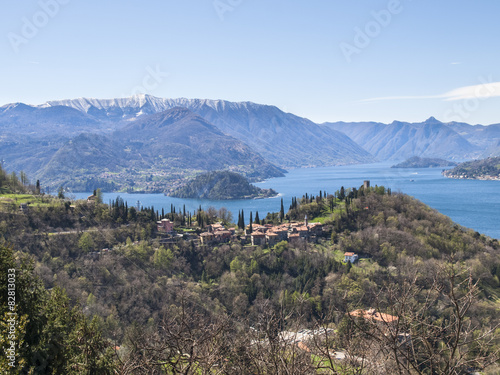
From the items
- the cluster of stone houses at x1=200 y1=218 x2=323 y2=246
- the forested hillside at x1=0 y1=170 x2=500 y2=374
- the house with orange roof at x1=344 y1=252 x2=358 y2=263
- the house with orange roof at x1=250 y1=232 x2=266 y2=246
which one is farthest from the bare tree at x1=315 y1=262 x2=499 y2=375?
the cluster of stone houses at x1=200 y1=218 x2=323 y2=246

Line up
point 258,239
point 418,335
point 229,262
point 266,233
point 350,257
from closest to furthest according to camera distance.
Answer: point 418,335, point 229,262, point 350,257, point 258,239, point 266,233

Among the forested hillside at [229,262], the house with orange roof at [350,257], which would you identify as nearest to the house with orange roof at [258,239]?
the forested hillside at [229,262]

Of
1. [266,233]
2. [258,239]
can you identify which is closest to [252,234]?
[258,239]

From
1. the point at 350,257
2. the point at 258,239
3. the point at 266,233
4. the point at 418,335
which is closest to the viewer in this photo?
the point at 418,335

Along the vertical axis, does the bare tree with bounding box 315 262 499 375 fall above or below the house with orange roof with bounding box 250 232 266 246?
above

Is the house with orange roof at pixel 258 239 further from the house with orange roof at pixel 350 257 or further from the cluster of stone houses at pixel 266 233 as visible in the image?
the house with orange roof at pixel 350 257

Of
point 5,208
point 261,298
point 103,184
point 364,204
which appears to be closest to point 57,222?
point 5,208

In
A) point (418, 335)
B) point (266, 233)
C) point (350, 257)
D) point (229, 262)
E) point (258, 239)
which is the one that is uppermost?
point (418, 335)

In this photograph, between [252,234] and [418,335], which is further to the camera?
[252,234]

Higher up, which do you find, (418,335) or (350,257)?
(418,335)

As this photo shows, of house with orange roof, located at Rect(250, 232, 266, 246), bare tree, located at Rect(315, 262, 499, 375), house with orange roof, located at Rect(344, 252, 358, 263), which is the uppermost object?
bare tree, located at Rect(315, 262, 499, 375)

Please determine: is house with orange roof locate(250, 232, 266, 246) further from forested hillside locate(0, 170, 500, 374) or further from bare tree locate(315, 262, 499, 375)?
bare tree locate(315, 262, 499, 375)

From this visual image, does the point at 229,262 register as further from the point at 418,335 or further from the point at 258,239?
the point at 418,335

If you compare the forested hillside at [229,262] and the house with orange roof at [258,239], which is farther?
the house with orange roof at [258,239]
